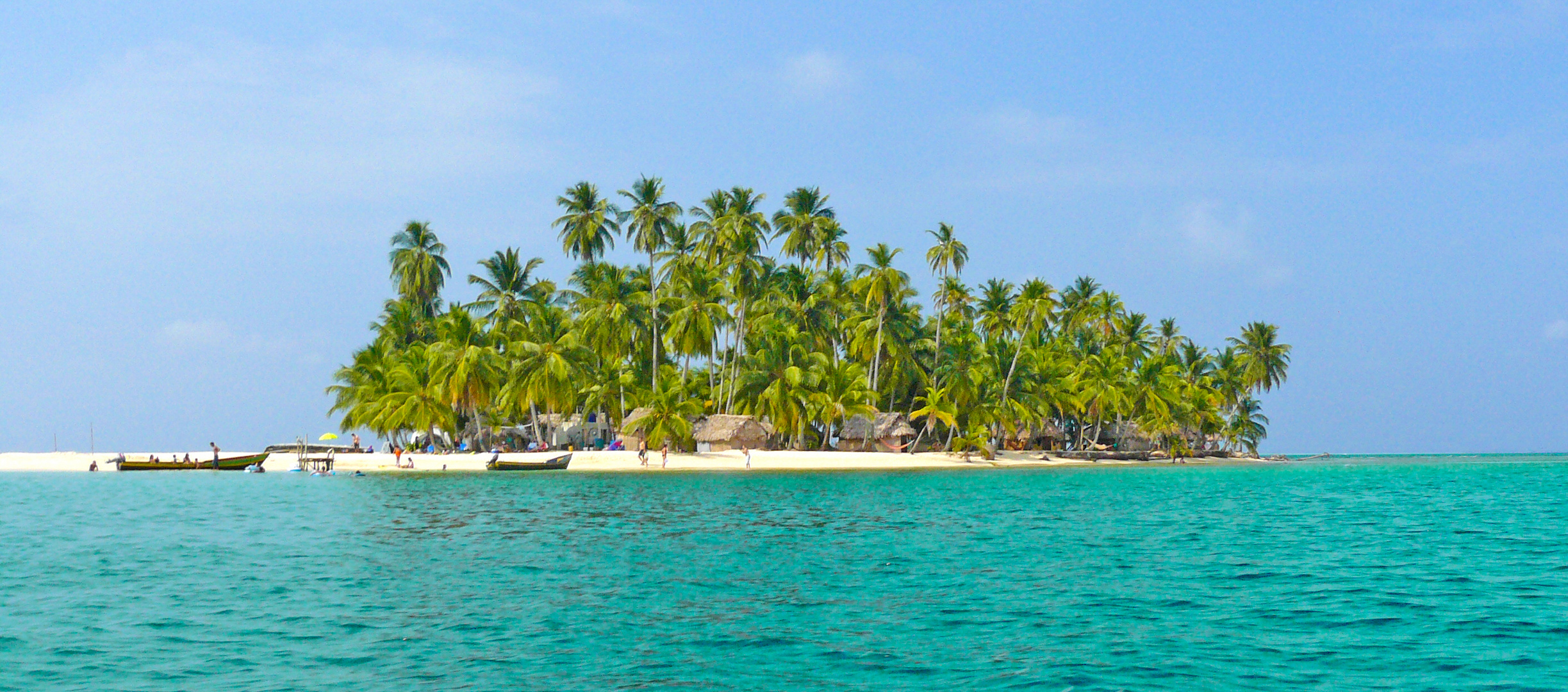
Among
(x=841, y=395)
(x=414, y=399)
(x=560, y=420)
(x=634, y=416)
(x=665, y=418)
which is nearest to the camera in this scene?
(x=665, y=418)

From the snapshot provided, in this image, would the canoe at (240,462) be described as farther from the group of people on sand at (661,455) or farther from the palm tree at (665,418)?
the group of people on sand at (661,455)

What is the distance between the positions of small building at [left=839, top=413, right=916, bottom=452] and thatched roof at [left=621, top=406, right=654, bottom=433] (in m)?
14.9

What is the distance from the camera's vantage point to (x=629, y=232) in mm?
77375

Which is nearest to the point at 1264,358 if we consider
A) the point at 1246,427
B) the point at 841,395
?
the point at 1246,427

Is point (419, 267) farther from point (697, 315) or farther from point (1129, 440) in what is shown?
point (1129, 440)

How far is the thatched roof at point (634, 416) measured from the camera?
6481 centimetres

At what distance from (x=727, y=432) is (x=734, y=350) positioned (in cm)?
846

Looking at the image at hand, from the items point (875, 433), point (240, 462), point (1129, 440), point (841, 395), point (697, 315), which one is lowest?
point (1129, 440)

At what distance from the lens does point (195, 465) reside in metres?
70.7

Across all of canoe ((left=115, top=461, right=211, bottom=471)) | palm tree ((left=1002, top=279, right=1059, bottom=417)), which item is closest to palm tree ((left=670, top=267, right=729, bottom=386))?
palm tree ((left=1002, top=279, right=1059, bottom=417))

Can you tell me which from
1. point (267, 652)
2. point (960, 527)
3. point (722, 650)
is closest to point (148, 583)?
point (267, 652)

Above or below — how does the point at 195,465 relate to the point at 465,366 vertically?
below

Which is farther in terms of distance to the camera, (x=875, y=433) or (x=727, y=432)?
(x=875, y=433)

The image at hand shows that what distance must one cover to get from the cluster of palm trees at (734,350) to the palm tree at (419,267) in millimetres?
162
